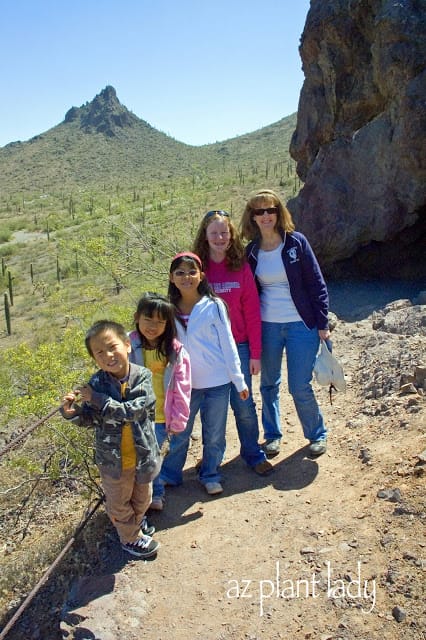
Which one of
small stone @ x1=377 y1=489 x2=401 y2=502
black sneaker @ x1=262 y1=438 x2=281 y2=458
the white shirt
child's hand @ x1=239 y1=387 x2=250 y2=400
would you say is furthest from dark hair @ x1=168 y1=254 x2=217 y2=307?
small stone @ x1=377 y1=489 x2=401 y2=502

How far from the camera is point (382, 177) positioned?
9.00 meters

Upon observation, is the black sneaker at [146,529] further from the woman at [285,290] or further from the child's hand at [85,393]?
the woman at [285,290]

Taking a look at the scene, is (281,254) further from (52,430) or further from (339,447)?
(52,430)

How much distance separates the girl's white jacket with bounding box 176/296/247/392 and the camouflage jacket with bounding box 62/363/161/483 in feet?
1.73

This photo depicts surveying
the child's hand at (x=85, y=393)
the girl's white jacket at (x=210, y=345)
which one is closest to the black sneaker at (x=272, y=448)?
the girl's white jacket at (x=210, y=345)

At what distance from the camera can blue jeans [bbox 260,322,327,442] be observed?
14.1 feet

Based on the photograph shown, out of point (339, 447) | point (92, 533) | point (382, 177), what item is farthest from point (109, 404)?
point (382, 177)

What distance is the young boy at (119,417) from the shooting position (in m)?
3.09

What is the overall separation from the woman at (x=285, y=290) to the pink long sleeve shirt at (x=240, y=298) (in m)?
0.21

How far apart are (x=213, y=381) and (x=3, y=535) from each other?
3488 millimetres

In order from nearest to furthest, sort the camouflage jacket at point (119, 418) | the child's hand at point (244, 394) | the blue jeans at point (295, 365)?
the camouflage jacket at point (119, 418) < the child's hand at point (244, 394) < the blue jeans at point (295, 365)

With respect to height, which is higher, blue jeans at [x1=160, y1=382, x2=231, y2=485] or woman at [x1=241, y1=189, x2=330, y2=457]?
woman at [x1=241, y1=189, x2=330, y2=457]

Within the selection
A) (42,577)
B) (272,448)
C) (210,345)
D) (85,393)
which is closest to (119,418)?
(85,393)

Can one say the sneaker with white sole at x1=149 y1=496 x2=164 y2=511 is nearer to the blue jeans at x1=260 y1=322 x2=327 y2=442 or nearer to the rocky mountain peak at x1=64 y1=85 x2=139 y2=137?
the blue jeans at x1=260 y1=322 x2=327 y2=442
